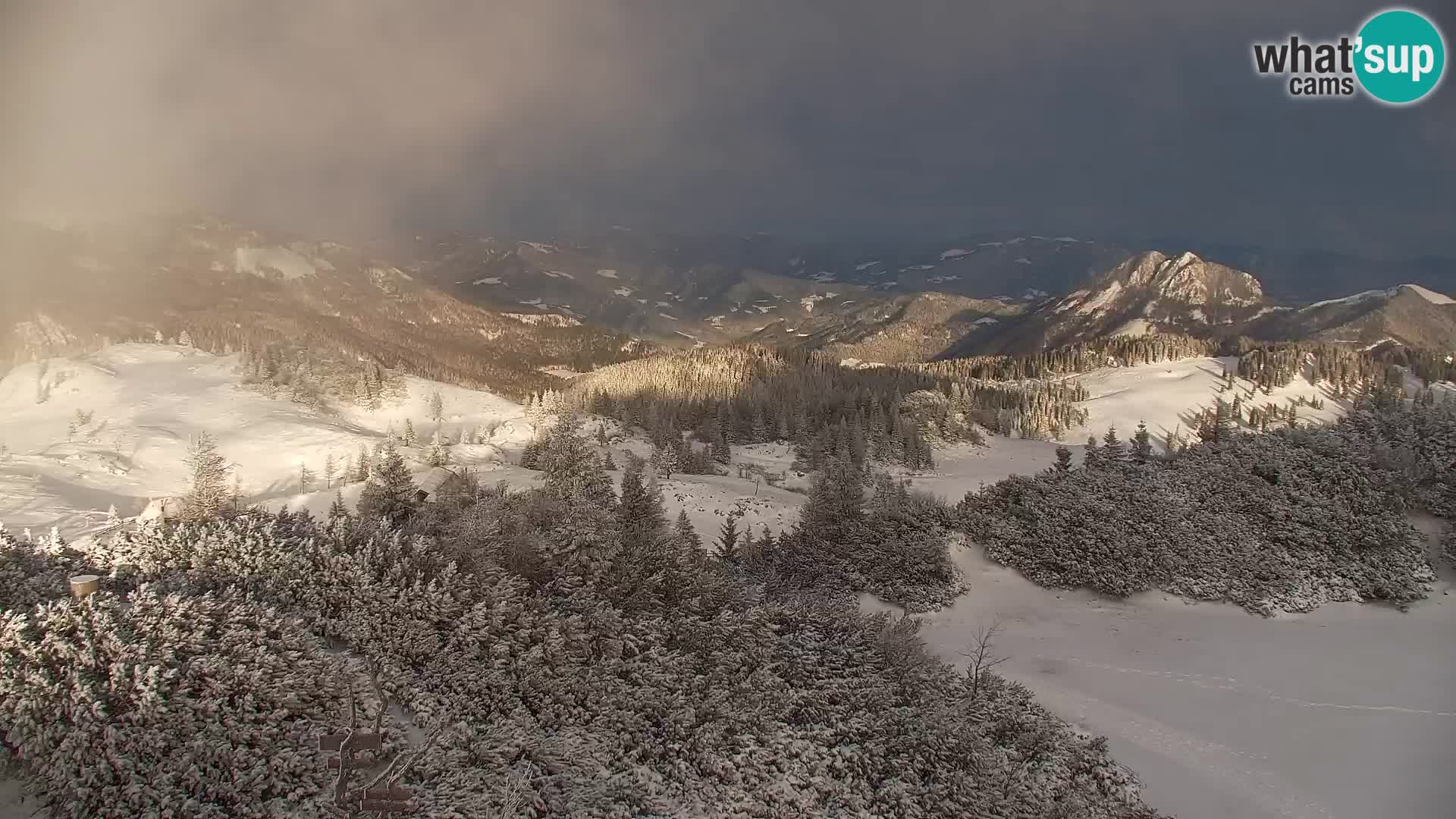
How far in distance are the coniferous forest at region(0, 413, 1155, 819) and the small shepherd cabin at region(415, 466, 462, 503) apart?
14.3 meters

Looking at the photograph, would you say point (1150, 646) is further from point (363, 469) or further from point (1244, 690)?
point (363, 469)

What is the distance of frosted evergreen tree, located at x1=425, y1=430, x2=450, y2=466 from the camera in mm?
55406

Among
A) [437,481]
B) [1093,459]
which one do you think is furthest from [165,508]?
[1093,459]

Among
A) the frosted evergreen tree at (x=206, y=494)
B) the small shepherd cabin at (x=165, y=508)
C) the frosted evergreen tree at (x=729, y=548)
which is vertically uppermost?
the frosted evergreen tree at (x=206, y=494)

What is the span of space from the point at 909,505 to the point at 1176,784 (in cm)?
2213

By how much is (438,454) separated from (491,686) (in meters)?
45.7

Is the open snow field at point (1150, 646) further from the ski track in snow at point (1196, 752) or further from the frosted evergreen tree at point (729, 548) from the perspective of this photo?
the frosted evergreen tree at point (729, 548)

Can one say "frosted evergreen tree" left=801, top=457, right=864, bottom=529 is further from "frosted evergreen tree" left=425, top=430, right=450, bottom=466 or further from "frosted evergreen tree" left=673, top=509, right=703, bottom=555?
"frosted evergreen tree" left=425, top=430, right=450, bottom=466

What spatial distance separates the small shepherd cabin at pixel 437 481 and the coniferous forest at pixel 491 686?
1434 centimetres

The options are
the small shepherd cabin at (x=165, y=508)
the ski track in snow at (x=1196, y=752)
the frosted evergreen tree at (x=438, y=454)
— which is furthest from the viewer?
the frosted evergreen tree at (x=438, y=454)

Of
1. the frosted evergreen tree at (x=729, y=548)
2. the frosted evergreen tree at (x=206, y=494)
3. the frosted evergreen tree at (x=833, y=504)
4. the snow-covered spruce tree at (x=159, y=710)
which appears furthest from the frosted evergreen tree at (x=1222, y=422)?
the frosted evergreen tree at (x=206, y=494)

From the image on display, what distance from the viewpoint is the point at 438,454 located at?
55.8 metres

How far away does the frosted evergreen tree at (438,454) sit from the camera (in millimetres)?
55406

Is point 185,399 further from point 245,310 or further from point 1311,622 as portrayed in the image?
point 245,310
